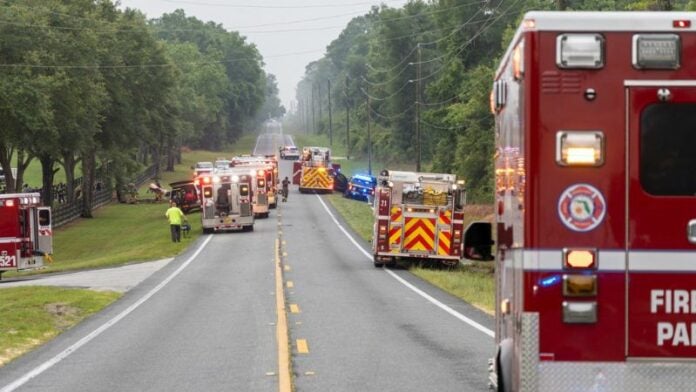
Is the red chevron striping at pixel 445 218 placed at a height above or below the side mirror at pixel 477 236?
below

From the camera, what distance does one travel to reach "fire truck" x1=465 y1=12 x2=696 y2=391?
25.0 feet

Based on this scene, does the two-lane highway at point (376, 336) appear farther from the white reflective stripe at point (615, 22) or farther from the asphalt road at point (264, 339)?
the white reflective stripe at point (615, 22)

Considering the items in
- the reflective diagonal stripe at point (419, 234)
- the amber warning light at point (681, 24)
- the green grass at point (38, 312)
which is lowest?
the green grass at point (38, 312)

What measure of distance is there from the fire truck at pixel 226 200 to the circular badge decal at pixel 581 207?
154ft

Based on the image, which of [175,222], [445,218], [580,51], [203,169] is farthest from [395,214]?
[203,169]

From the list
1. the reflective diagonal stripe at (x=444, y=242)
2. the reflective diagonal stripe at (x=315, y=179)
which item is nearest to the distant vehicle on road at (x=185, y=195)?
the reflective diagonal stripe at (x=315, y=179)

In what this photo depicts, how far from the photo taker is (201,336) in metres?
19.4

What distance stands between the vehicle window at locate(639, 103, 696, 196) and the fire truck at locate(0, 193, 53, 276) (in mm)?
33896

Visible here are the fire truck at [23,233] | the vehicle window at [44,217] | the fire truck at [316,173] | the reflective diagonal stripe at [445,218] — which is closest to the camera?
the reflective diagonal stripe at [445,218]

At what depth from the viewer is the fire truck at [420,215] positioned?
3497 cm

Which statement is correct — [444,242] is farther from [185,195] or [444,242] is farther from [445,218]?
[185,195]

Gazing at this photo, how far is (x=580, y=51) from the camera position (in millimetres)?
7715

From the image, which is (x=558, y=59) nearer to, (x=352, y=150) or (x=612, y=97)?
(x=612, y=97)

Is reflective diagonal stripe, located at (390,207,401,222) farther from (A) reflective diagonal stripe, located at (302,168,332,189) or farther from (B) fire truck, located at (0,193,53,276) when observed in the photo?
(A) reflective diagonal stripe, located at (302,168,332,189)
